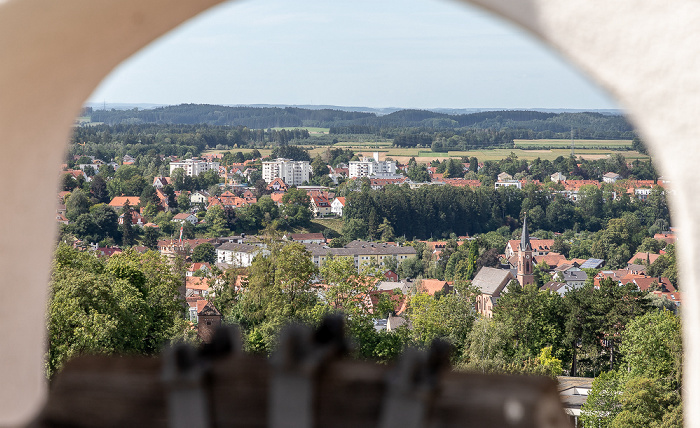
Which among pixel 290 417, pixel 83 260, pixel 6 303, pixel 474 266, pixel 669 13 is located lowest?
pixel 474 266

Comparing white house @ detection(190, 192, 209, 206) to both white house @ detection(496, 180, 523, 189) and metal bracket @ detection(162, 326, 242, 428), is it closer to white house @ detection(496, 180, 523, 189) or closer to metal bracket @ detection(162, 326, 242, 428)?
white house @ detection(496, 180, 523, 189)

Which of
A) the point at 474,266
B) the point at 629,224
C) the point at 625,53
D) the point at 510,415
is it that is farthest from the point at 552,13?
the point at 629,224

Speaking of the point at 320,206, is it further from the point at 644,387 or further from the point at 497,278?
the point at 644,387

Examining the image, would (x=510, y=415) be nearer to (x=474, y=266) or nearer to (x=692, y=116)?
(x=692, y=116)

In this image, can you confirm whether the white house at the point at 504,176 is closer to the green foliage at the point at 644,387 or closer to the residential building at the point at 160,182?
the residential building at the point at 160,182

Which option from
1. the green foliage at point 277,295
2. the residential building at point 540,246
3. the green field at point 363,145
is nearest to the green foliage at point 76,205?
the residential building at point 540,246

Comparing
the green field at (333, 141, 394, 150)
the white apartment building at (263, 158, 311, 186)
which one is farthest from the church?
the green field at (333, 141, 394, 150)

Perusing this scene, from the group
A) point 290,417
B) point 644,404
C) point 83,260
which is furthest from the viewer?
point 83,260
